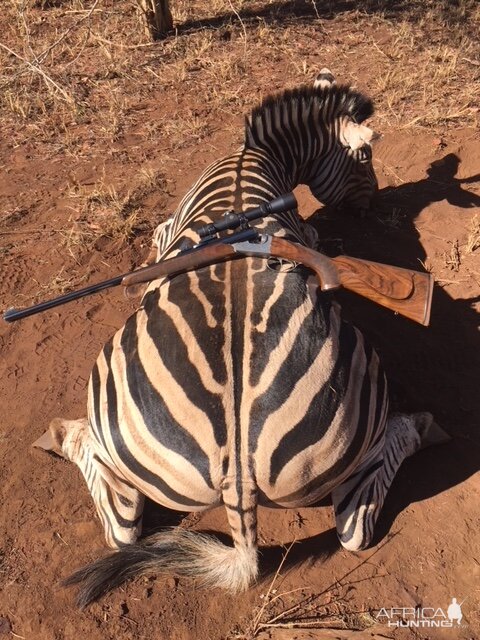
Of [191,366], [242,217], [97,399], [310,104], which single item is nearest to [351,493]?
[191,366]

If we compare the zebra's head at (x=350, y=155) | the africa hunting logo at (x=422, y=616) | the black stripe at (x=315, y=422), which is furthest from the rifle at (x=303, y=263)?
the zebra's head at (x=350, y=155)

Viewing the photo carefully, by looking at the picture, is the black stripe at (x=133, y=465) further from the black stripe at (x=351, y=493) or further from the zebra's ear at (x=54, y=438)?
the zebra's ear at (x=54, y=438)

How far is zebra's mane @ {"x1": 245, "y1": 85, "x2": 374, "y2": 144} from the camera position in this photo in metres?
4.35

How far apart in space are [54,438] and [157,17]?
595 centimetres

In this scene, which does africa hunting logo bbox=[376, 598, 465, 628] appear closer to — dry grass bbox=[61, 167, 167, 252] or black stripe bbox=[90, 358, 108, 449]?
black stripe bbox=[90, 358, 108, 449]

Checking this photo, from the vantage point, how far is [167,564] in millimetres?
2678

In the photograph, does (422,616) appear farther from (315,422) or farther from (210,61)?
(210,61)

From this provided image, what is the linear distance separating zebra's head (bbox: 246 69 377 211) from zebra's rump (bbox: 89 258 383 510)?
205 cm

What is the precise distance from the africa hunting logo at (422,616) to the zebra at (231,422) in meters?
0.34

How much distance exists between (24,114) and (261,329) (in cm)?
→ 491

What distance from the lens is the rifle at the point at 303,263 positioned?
9.20 feet

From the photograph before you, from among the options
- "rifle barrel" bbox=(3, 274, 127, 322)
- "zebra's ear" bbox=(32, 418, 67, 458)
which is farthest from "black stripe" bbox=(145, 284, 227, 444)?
"zebra's ear" bbox=(32, 418, 67, 458)

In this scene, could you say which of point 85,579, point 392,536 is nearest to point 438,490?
point 392,536

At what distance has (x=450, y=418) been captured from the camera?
3.51 m
